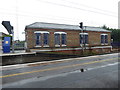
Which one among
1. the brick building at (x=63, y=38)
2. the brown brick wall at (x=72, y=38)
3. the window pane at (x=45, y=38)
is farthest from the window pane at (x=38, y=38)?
the window pane at (x=45, y=38)

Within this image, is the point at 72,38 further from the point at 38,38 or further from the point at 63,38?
the point at 38,38

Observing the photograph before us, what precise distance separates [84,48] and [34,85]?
62.6 ft

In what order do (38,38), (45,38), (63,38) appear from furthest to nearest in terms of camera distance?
(63,38), (45,38), (38,38)

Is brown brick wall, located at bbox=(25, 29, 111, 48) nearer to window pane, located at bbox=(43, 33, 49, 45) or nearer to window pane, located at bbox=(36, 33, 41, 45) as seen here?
window pane, located at bbox=(43, 33, 49, 45)

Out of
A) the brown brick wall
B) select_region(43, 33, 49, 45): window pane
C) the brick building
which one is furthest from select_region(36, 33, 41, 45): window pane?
select_region(43, 33, 49, 45): window pane

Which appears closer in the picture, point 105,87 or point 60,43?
point 105,87

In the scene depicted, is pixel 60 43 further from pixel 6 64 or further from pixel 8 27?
pixel 6 64

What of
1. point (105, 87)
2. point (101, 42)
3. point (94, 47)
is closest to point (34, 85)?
point (105, 87)

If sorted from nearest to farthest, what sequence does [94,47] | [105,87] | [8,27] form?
[105,87] < [8,27] < [94,47]

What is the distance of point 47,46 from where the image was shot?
1948cm

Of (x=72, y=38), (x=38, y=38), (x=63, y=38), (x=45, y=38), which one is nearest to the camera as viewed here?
(x=38, y=38)

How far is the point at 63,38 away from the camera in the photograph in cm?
2095

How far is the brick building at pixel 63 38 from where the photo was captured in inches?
728

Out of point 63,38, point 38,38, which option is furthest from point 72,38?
point 38,38
